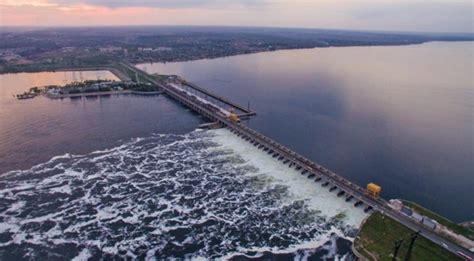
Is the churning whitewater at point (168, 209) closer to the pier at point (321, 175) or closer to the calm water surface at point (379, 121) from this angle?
the pier at point (321, 175)

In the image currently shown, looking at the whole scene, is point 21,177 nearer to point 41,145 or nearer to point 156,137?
point 41,145

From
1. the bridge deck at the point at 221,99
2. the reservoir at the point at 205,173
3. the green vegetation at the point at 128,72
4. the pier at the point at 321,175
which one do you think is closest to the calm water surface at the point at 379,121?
the reservoir at the point at 205,173

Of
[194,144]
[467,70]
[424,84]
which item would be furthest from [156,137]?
[467,70]

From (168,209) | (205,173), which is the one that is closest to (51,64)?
(205,173)

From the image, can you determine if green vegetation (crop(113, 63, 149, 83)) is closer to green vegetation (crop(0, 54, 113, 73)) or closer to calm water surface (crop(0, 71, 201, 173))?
green vegetation (crop(0, 54, 113, 73))

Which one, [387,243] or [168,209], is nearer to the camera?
[387,243]

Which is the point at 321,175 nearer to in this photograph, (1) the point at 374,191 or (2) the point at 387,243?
(1) the point at 374,191

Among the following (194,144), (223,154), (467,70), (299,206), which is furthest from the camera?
(467,70)
